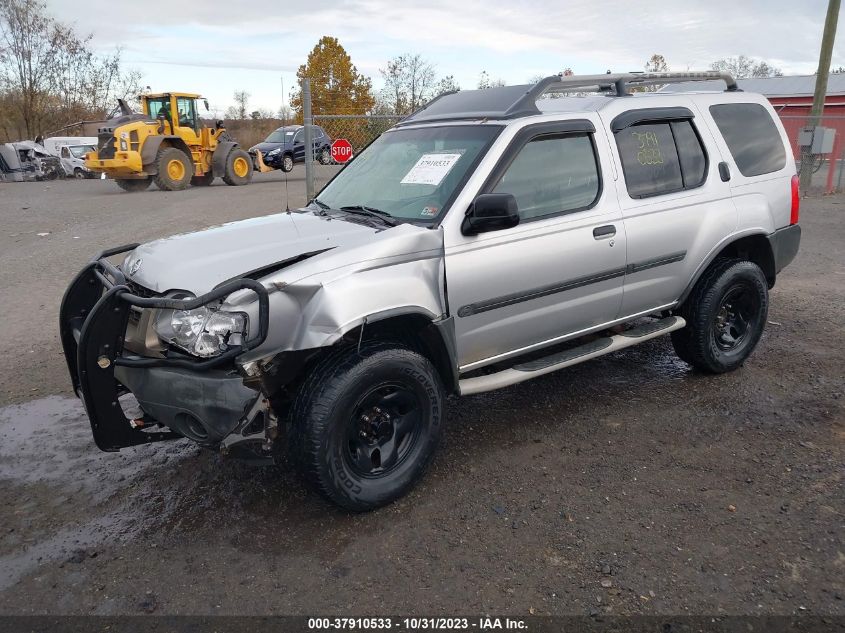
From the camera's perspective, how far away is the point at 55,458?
394 centimetres

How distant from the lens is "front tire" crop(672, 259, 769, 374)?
4672 millimetres

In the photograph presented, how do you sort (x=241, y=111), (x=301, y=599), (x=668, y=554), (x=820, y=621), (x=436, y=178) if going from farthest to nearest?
(x=241, y=111) → (x=436, y=178) → (x=668, y=554) → (x=301, y=599) → (x=820, y=621)

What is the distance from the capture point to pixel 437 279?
3.38 metres

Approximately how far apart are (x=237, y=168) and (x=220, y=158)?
87 centimetres

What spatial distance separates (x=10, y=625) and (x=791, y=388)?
4844 mm

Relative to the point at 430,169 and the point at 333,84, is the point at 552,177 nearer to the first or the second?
the point at 430,169

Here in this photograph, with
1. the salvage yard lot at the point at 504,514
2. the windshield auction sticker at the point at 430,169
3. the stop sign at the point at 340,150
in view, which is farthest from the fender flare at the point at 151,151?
the windshield auction sticker at the point at 430,169

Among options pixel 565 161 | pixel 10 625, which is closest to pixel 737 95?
pixel 565 161

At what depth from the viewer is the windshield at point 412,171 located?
367 centimetres

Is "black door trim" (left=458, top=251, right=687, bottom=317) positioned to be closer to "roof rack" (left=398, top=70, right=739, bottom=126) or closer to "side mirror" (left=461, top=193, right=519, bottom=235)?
"side mirror" (left=461, top=193, right=519, bottom=235)

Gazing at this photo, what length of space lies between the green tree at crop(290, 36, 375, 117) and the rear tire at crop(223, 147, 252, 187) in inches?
97.6

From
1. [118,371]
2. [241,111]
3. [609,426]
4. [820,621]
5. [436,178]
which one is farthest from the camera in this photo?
[241,111]

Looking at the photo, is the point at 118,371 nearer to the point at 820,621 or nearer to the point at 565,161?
the point at 565,161

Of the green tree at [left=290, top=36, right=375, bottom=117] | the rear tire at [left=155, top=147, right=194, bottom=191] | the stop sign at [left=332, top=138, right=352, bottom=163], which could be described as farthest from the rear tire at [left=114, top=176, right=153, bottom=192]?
the stop sign at [left=332, top=138, right=352, bottom=163]
